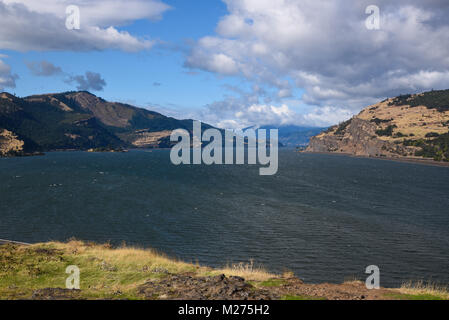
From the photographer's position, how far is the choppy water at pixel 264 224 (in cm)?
4066

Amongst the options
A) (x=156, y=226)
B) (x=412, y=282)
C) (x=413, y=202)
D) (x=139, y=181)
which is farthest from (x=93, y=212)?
(x=413, y=202)

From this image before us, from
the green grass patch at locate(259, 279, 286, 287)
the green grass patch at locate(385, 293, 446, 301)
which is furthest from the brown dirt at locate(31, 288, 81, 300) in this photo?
the green grass patch at locate(385, 293, 446, 301)

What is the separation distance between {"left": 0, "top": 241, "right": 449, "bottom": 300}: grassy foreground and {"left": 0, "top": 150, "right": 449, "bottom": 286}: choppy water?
Answer: 11390 mm

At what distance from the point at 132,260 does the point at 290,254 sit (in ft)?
71.7

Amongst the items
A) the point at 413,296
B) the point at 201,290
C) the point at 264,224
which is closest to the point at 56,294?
the point at 201,290

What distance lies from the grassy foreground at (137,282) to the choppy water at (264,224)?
11390 mm

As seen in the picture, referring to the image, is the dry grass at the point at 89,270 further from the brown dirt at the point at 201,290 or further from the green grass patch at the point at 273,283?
the brown dirt at the point at 201,290

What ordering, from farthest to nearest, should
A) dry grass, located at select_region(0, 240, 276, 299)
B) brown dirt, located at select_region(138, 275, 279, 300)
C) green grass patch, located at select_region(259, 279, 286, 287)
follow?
green grass patch, located at select_region(259, 279, 286, 287), dry grass, located at select_region(0, 240, 276, 299), brown dirt, located at select_region(138, 275, 279, 300)

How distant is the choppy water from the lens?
40656 millimetres

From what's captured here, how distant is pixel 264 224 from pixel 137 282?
3667 centimetres

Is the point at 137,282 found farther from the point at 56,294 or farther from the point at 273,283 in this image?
the point at 273,283

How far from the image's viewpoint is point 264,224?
5778 cm

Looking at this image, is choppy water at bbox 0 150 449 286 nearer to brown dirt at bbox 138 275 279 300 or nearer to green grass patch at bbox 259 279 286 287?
green grass patch at bbox 259 279 286 287

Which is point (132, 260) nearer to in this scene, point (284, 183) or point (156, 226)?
point (156, 226)
